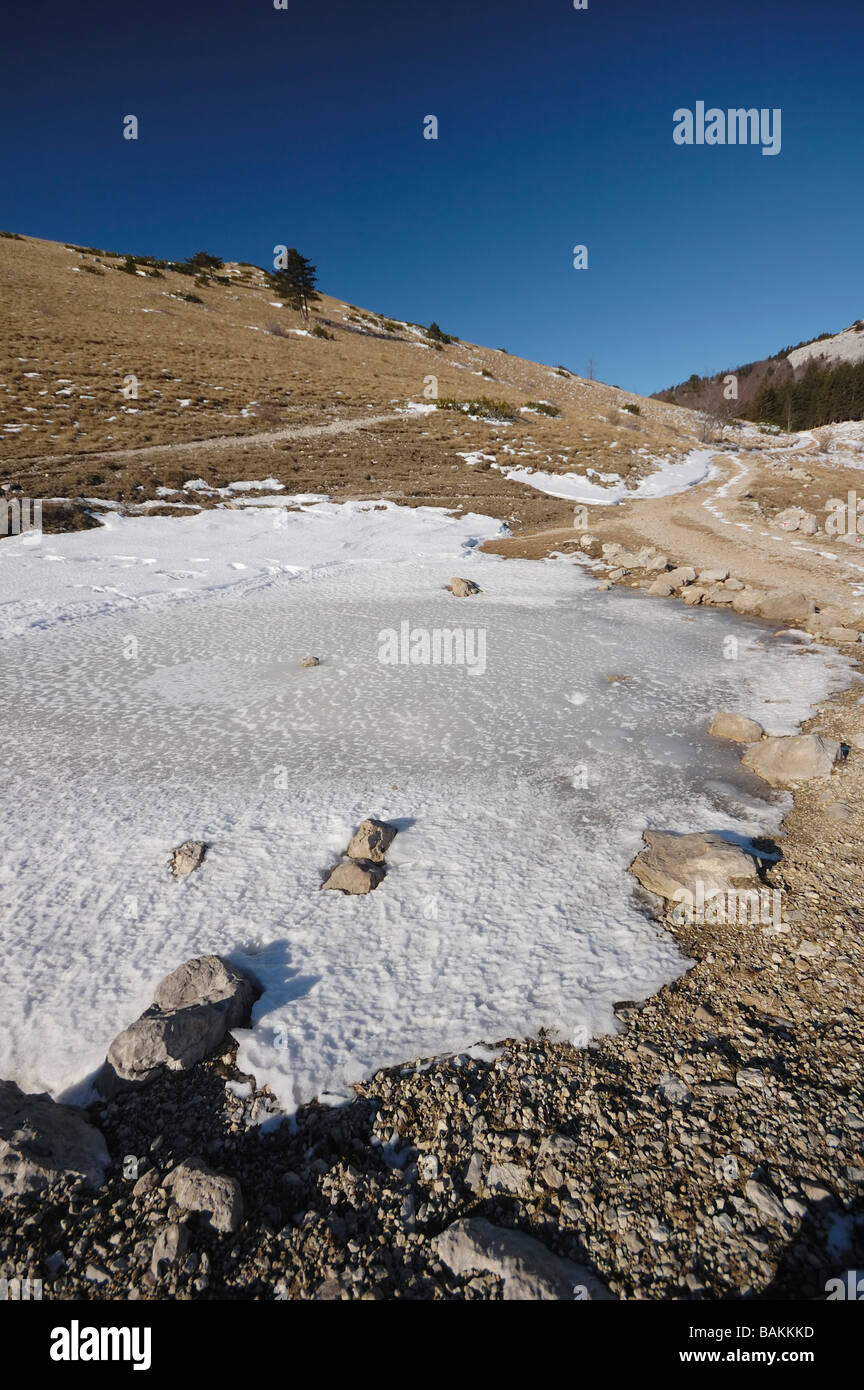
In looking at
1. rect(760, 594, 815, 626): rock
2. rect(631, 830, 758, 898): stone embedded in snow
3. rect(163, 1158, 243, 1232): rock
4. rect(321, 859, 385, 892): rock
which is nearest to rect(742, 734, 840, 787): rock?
rect(631, 830, 758, 898): stone embedded in snow

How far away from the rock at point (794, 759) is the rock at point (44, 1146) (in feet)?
19.1

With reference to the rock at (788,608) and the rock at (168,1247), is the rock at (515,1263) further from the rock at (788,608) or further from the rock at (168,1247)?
the rock at (788,608)

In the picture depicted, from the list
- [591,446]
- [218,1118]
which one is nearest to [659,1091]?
[218,1118]

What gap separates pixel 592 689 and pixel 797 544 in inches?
491

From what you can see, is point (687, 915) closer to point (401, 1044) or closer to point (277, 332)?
point (401, 1044)

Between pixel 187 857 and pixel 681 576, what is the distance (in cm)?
1185

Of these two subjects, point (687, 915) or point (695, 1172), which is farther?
point (687, 915)

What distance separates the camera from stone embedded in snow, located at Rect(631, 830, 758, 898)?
3932 millimetres

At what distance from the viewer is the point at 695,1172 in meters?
2.35

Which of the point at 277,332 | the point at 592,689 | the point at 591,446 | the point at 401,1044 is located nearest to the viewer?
the point at 401,1044

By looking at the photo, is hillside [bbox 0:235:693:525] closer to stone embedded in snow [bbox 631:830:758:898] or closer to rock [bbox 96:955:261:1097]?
stone embedded in snow [bbox 631:830:758:898]

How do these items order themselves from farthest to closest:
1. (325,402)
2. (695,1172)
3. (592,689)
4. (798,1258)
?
(325,402)
(592,689)
(695,1172)
(798,1258)

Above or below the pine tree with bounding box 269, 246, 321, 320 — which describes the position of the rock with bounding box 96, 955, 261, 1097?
below

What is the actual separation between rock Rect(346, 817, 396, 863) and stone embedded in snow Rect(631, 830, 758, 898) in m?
→ 2.03
